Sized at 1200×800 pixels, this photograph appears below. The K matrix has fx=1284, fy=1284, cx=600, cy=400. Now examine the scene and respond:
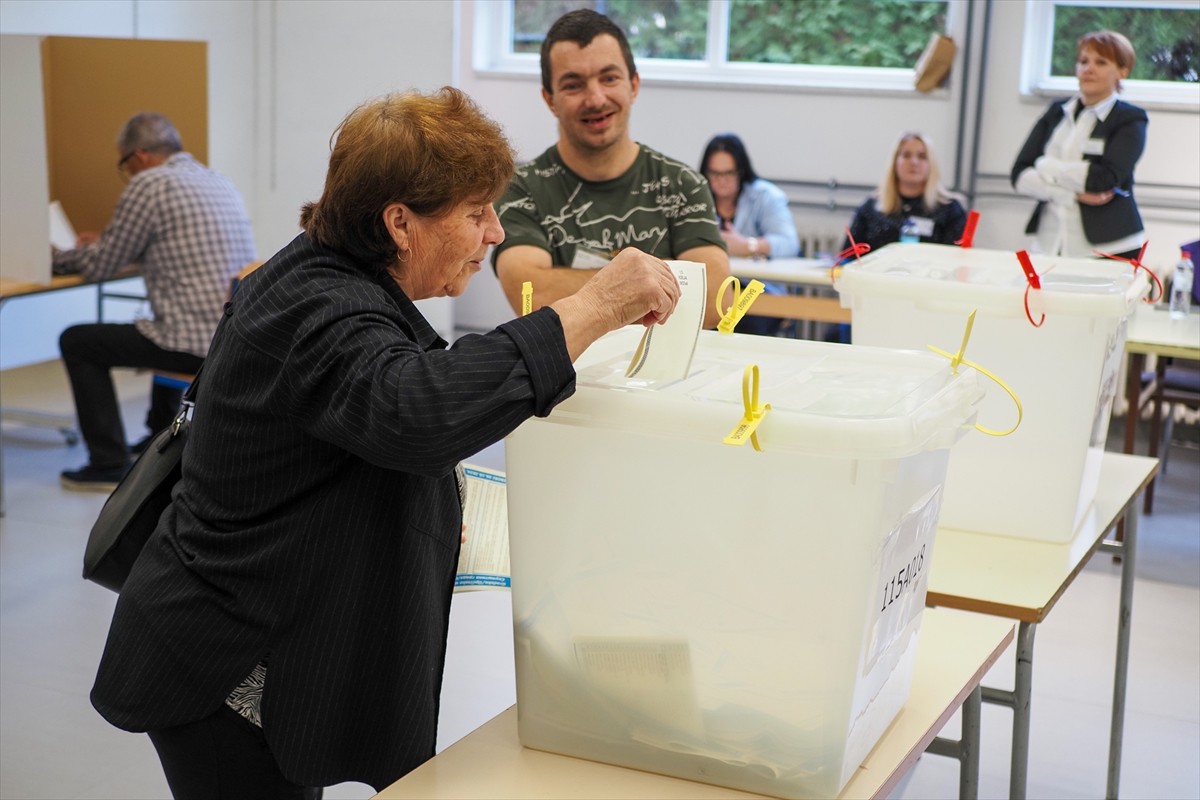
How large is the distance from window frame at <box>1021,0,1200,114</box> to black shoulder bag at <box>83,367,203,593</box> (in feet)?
16.6

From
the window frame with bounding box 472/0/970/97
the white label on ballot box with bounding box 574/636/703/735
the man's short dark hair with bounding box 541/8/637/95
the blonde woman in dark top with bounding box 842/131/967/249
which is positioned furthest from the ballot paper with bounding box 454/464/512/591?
the window frame with bounding box 472/0/970/97

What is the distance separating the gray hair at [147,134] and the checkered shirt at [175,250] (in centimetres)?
13

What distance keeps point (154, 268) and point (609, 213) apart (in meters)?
2.42

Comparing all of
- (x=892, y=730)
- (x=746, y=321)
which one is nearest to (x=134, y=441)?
(x=746, y=321)

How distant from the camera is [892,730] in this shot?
1230mm

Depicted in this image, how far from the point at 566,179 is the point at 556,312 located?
1.38 meters

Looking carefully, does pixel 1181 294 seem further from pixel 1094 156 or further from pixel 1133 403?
pixel 1094 156

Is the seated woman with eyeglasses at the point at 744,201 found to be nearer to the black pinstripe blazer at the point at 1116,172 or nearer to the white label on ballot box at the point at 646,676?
the black pinstripe blazer at the point at 1116,172

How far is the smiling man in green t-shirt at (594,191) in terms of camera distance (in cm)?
229

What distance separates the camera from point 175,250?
4.20 m

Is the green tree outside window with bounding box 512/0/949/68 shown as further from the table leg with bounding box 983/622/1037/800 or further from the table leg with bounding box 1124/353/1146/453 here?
the table leg with bounding box 983/622/1037/800

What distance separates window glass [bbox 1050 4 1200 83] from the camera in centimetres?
556

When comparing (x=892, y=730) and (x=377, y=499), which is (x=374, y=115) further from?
(x=892, y=730)

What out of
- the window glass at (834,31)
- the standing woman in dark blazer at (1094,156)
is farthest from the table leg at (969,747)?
the window glass at (834,31)
